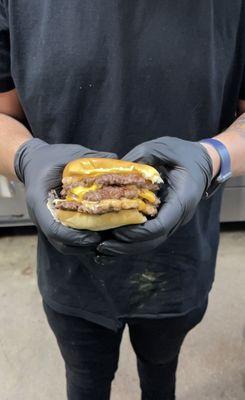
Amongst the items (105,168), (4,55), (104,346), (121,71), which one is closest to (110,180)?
(105,168)

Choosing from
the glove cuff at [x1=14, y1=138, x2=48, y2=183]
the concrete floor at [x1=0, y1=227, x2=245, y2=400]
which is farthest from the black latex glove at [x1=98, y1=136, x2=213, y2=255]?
the concrete floor at [x1=0, y1=227, x2=245, y2=400]

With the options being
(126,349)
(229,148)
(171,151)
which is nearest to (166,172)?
(171,151)

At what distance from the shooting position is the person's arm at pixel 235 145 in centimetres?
74

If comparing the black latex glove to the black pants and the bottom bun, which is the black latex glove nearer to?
the bottom bun

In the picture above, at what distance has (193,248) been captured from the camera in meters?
0.83

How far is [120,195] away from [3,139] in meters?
0.31

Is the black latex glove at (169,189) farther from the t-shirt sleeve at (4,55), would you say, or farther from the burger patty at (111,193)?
the t-shirt sleeve at (4,55)

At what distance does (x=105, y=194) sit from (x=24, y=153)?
20 centimetres

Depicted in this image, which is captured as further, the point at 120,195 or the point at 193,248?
the point at 193,248

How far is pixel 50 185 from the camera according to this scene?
2.16 feet

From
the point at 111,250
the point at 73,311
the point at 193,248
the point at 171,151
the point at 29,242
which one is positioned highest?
the point at 171,151

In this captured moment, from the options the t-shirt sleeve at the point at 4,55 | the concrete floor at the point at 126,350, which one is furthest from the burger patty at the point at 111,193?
the concrete floor at the point at 126,350

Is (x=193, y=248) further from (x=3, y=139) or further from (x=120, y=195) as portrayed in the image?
(x=3, y=139)

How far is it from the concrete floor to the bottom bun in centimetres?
97
